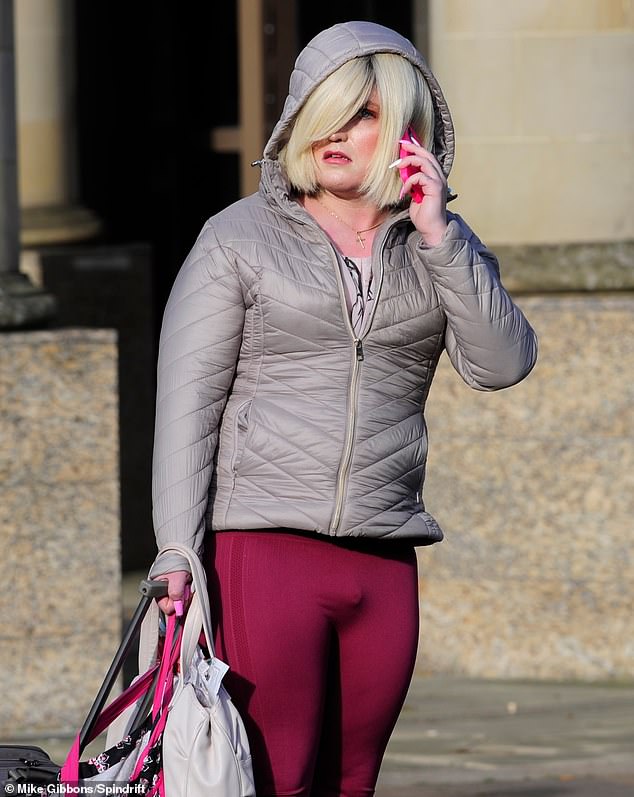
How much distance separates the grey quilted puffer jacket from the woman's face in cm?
8

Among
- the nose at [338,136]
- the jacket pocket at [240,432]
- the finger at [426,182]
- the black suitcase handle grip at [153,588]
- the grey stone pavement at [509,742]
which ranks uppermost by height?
the nose at [338,136]

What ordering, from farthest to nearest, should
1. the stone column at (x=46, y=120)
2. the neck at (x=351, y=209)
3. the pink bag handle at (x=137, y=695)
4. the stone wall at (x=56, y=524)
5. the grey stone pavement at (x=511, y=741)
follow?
the stone column at (x=46, y=120) < the stone wall at (x=56, y=524) < the grey stone pavement at (x=511, y=741) < the neck at (x=351, y=209) < the pink bag handle at (x=137, y=695)

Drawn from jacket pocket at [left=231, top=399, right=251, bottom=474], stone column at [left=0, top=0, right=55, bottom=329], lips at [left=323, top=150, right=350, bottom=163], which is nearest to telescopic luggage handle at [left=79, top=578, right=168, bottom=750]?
jacket pocket at [left=231, top=399, right=251, bottom=474]

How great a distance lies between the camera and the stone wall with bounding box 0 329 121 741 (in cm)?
613

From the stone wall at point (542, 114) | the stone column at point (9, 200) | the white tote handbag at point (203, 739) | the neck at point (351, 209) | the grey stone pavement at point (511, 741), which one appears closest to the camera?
the white tote handbag at point (203, 739)

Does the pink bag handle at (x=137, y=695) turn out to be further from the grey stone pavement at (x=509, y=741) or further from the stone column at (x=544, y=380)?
the stone column at (x=544, y=380)

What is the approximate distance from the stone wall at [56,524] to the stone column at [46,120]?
202 centimetres

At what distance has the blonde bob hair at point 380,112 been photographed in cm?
339

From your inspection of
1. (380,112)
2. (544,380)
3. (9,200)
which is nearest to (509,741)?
(544,380)

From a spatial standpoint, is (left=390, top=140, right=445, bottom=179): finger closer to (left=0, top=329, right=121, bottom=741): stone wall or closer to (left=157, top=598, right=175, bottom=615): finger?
(left=157, top=598, right=175, bottom=615): finger

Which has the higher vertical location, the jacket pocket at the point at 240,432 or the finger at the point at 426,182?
the finger at the point at 426,182

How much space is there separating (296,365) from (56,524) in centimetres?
290

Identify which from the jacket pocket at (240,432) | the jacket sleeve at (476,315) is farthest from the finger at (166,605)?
the jacket sleeve at (476,315)

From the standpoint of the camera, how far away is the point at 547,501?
6953mm
